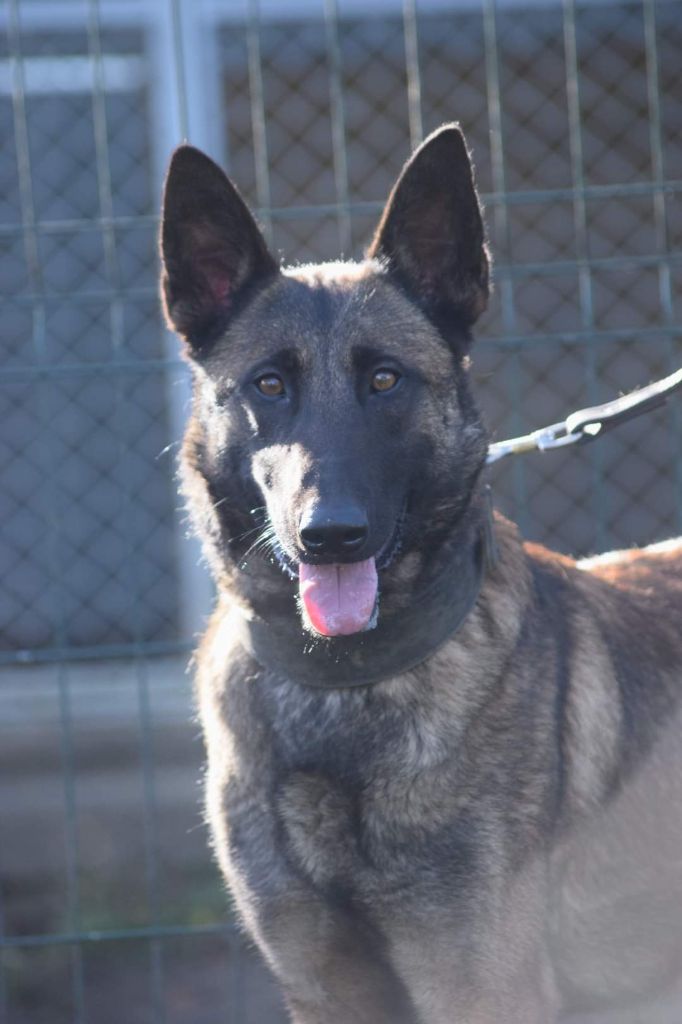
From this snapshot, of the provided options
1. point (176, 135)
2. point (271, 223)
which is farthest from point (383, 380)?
point (176, 135)

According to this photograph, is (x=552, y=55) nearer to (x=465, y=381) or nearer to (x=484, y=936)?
(x=465, y=381)

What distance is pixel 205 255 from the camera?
2449 millimetres

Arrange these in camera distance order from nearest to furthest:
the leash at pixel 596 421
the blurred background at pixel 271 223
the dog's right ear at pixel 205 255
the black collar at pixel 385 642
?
the black collar at pixel 385 642 < the dog's right ear at pixel 205 255 < the leash at pixel 596 421 < the blurred background at pixel 271 223

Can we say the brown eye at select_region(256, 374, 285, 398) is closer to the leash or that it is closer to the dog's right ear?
the dog's right ear

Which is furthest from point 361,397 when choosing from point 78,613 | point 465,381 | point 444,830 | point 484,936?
point 78,613

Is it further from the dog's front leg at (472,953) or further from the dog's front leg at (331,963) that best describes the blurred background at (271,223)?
the dog's front leg at (472,953)

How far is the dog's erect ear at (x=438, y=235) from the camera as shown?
7.52 feet

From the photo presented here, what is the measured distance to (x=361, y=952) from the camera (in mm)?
2172

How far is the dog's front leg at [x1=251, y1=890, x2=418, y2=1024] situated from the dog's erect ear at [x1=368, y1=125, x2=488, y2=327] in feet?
3.41

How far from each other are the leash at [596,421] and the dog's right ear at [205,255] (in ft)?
1.80

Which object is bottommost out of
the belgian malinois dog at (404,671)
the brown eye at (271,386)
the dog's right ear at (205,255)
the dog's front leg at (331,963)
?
the dog's front leg at (331,963)

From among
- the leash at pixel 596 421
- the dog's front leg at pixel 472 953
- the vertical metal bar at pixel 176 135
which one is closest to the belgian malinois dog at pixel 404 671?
the dog's front leg at pixel 472 953

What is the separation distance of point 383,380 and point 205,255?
1.45 ft

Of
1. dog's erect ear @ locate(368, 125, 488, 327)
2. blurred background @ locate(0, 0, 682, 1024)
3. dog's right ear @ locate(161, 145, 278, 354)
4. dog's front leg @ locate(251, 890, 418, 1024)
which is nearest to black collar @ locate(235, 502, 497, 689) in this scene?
dog's front leg @ locate(251, 890, 418, 1024)
